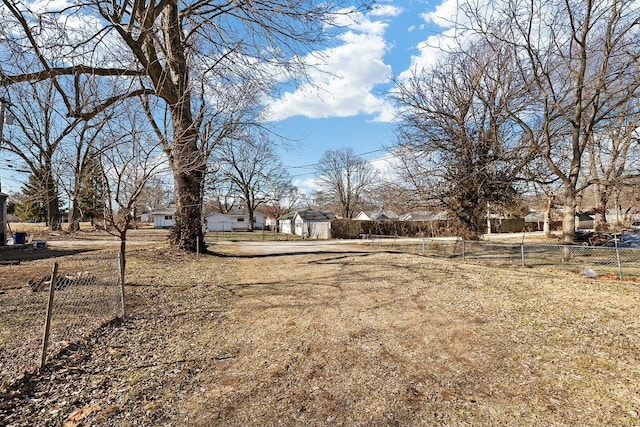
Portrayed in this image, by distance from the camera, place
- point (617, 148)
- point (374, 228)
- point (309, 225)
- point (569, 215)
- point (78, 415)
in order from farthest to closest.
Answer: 1. point (309, 225)
2. point (374, 228)
3. point (617, 148)
4. point (569, 215)
5. point (78, 415)

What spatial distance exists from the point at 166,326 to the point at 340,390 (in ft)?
9.64

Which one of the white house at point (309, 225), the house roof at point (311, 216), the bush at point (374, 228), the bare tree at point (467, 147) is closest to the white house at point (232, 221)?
the white house at point (309, 225)

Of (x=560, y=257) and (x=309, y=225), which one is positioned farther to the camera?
(x=309, y=225)

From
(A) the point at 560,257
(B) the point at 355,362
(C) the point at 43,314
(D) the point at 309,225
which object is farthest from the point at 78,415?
(D) the point at 309,225

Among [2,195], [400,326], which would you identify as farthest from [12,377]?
[2,195]

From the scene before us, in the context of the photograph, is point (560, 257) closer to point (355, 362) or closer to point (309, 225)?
point (355, 362)

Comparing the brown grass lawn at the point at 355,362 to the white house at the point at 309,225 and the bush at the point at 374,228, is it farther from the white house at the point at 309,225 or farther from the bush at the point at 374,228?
the white house at the point at 309,225

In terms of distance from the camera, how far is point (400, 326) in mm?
4609

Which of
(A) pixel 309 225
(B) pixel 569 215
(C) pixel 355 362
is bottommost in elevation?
(C) pixel 355 362

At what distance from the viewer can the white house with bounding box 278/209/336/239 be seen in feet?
95.8

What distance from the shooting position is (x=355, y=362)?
3.53 m

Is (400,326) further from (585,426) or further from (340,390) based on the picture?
(585,426)

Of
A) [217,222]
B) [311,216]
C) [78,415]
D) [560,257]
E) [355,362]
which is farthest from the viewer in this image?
[217,222]

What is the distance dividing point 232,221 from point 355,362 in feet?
163
